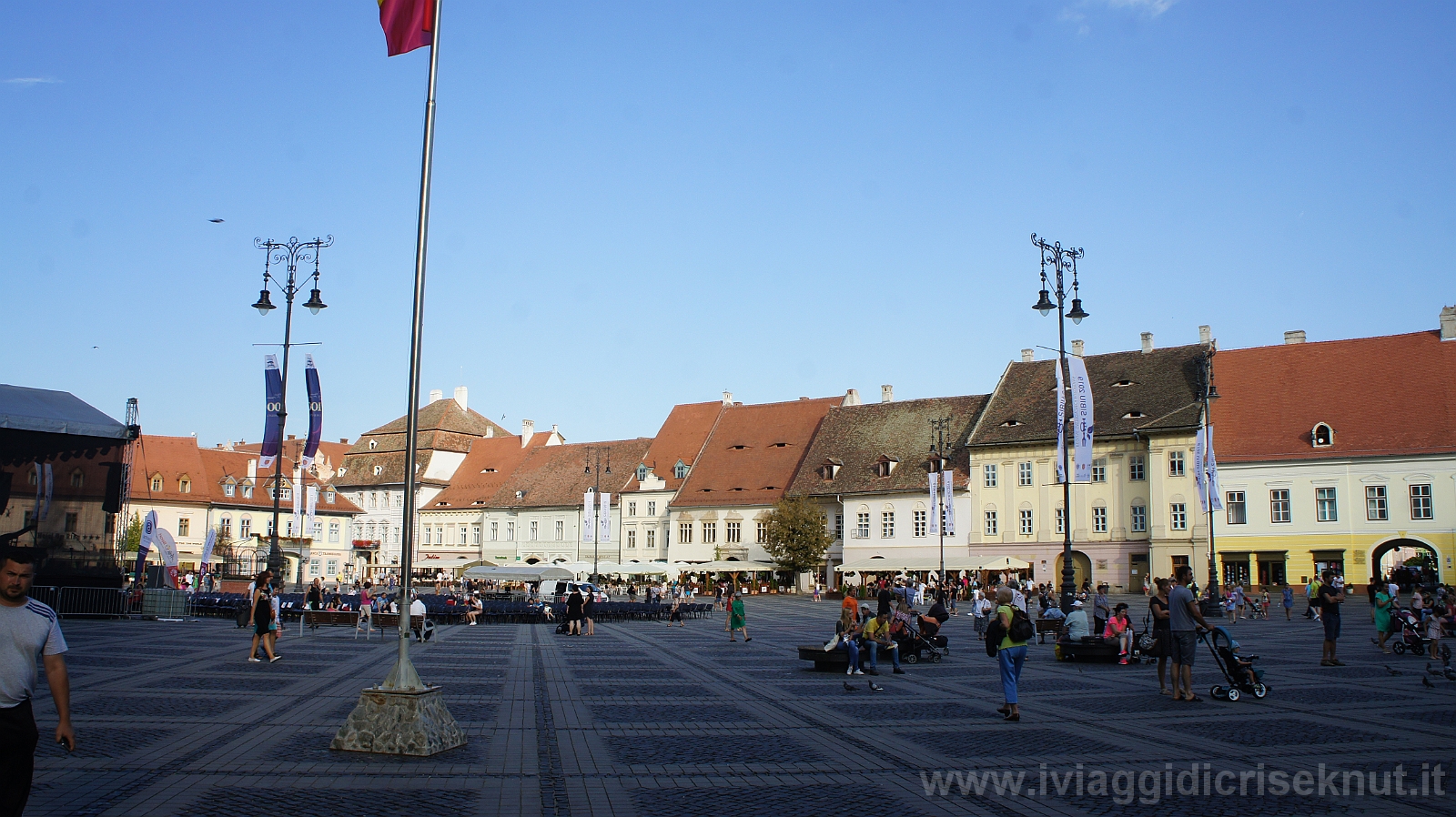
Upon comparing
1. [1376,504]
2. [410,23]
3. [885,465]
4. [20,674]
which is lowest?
[20,674]

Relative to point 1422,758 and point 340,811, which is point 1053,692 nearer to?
point 1422,758

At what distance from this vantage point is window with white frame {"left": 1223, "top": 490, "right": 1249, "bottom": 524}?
57.2m

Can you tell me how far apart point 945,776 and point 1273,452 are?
53203 millimetres

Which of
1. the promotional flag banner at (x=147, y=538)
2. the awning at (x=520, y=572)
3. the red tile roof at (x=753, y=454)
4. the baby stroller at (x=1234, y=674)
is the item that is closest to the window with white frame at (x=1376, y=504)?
the red tile roof at (x=753, y=454)

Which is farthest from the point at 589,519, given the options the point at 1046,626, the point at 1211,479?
the point at 1046,626

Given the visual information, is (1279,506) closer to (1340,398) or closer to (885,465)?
(1340,398)

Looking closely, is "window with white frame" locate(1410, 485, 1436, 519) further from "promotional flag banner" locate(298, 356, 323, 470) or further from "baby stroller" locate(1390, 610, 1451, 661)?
"promotional flag banner" locate(298, 356, 323, 470)

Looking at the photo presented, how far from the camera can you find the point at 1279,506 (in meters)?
56.4

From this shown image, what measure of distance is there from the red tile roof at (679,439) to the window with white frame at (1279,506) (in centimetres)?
3824

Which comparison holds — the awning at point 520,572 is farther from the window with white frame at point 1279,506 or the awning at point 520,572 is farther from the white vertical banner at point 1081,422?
the window with white frame at point 1279,506

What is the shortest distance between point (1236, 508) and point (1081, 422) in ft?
98.6

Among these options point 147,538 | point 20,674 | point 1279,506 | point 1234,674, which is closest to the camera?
point 20,674

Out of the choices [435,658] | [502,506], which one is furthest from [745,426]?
[435,658]

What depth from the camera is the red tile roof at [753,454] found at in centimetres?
7625
